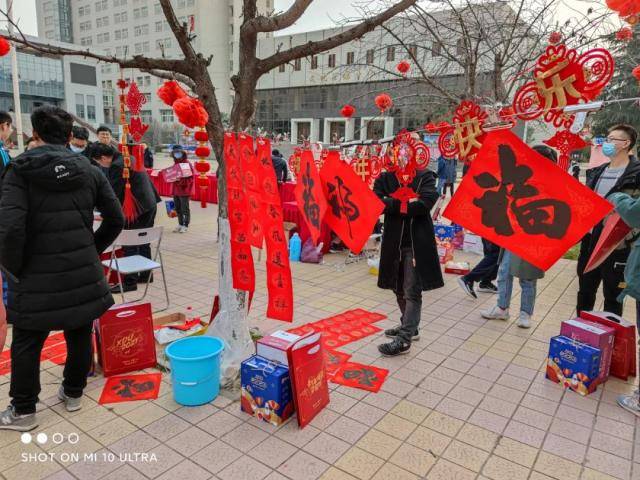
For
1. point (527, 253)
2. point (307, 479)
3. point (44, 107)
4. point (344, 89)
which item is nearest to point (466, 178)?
point (527, 253)

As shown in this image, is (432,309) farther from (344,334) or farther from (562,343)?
(562,343)

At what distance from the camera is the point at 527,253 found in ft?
7.98

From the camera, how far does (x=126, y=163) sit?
5.30 meters

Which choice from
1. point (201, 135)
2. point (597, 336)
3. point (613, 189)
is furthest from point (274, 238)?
point (613, 189)

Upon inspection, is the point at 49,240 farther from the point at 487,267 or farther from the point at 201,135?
the point at 487,267

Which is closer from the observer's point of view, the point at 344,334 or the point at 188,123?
the point at 188,123

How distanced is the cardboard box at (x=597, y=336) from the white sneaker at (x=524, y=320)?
1100mm

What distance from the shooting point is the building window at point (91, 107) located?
5759cm

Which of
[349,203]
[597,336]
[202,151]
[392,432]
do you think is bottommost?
[392,432]

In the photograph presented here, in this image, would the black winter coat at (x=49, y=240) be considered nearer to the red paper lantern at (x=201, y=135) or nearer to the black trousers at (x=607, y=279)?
the red paper lantern at (x=201, y=135)

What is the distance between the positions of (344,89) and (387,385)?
41.4 metres

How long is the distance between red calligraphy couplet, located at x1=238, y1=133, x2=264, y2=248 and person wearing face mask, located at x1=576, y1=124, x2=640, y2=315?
9.81 feet

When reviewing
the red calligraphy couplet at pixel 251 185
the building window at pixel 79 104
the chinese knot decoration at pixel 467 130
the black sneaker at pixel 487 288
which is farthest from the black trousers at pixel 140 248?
the building window at pixel 79 104

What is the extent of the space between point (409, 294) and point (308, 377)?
143 centimetres
